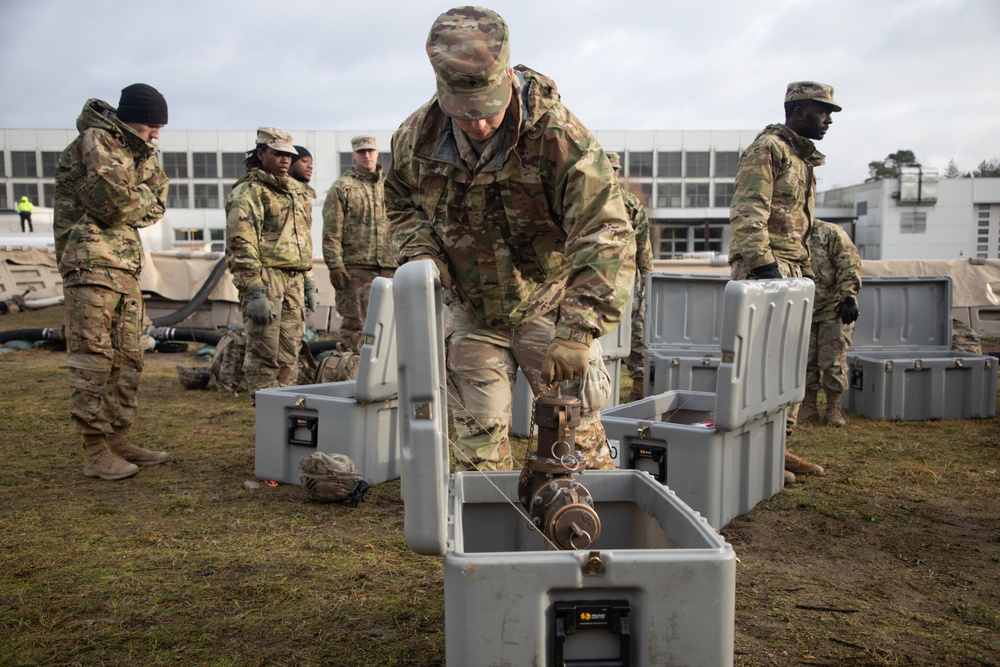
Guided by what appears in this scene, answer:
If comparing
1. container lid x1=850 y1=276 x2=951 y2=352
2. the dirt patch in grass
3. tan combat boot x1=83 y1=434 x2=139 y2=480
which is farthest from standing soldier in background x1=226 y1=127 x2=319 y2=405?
container lid x1=850 y1=276 x2=951 y2=352

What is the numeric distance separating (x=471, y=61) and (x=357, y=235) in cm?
568

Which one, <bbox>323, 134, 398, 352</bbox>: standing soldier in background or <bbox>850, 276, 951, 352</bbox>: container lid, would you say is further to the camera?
<bbox>323, 134, 398, 352</bbox>: standing soldier in background

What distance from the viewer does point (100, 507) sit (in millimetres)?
4352

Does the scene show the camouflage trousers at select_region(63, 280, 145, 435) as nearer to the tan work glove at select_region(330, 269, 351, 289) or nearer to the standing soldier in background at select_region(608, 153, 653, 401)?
the tan work glove at select_region(330, 269, 351, 289)

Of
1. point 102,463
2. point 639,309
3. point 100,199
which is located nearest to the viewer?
point 100,199

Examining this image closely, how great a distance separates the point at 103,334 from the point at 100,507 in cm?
106

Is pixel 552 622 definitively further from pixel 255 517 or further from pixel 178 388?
pixel 178 388

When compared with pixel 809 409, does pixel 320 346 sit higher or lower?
higher

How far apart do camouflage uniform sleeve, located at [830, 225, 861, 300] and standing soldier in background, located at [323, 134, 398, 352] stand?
3.96 m

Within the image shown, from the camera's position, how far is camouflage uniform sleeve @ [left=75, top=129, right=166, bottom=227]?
185 inches

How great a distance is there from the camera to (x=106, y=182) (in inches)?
186

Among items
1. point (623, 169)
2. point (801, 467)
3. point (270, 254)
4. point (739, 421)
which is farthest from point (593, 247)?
point (623, 169)

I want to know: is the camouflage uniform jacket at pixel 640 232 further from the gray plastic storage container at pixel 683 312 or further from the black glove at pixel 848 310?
the black glove at pixel 848 310

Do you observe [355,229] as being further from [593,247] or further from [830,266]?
[593,247]
